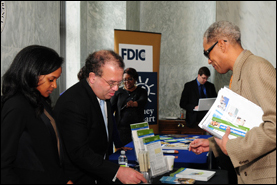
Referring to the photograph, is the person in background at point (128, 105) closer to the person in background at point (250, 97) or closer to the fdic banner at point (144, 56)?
the fdic banner at point (144, 56)

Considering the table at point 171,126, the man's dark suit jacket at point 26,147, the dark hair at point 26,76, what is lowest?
the table at point 171,126

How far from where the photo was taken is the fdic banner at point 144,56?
5.71 meters

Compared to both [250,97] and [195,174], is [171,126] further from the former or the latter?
[250,97]

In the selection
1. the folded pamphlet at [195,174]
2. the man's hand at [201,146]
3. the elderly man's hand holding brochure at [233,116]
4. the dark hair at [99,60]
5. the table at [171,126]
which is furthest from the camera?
the table at [171,126]

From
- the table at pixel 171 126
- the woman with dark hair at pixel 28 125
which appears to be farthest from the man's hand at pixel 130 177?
the table at pixel 171 126

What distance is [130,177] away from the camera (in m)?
1.79

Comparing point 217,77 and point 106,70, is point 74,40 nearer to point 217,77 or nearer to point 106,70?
point 217,77

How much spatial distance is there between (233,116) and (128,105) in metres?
2.84

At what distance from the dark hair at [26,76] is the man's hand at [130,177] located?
2.01 feet

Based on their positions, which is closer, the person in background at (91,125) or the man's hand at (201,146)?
the person in background at (91,125)

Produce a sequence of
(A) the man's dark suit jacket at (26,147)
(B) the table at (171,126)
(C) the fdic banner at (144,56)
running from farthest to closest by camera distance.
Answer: (B) the table at (171,126) < (C) the fdic banner at (144,56) < (A) the man's dark suit jacket at (26,147)

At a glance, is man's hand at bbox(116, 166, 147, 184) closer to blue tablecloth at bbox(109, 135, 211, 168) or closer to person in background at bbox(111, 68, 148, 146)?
blue tablecloth at bbox(109, 135, 211, 168)

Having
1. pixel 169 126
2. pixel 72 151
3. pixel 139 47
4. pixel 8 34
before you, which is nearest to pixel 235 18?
pixel 139 47

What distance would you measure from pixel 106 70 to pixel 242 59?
0.87m
